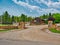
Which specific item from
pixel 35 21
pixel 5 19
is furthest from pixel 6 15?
pixel 35 21

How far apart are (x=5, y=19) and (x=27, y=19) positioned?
3350 centimetres

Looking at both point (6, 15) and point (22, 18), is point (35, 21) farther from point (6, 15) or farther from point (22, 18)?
point (22, 18)

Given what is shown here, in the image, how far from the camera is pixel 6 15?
339ft

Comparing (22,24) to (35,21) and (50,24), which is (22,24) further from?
(35,21)

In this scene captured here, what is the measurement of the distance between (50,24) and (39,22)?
52315 millimetres

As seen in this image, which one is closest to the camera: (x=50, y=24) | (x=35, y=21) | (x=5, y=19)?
(x=50, y=24)

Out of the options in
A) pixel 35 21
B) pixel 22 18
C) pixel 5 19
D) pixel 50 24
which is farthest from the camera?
pixel 22 18

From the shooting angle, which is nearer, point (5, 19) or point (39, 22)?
point (39, 22)

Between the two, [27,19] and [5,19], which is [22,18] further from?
[5,19]

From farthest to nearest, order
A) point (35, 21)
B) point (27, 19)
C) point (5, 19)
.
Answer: point (27, 19) < point (5, 19) < point (35, 21)

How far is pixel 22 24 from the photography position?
4200 centimetres

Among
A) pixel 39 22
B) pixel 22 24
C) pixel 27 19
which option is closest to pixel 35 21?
pixel 39 22

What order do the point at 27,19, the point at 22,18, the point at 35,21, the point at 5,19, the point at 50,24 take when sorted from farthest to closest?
the point at 27,19 → the point at 22,18 → the point at 5,19 → the point at 35,21 → the point at 50,24

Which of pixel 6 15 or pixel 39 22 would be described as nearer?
pixel 39 22
